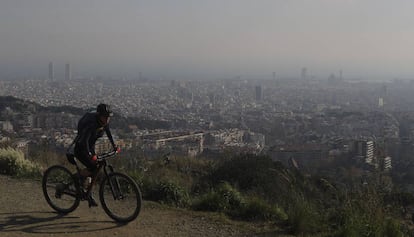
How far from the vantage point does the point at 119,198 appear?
17.8 ft

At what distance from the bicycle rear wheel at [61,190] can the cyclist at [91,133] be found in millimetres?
450

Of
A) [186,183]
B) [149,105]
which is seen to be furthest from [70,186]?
[149,105]

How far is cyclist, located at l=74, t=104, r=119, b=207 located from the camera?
5.30 metres

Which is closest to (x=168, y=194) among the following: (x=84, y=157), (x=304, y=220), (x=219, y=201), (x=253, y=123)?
(x=219, y=201)

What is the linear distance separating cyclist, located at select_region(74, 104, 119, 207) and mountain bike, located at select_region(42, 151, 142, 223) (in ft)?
0.33

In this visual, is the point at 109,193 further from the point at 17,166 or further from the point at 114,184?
the point at 17,166

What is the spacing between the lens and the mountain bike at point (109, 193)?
542 cm

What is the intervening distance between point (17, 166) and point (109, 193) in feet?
11.2

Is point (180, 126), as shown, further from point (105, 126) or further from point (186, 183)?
point (105, 126)

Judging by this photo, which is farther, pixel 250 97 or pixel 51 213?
pixel 250 97

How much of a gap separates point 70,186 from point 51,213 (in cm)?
38

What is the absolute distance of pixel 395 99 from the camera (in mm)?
66188

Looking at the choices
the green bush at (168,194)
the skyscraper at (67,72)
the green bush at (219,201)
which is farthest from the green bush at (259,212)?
the skyscraper at (67,72)

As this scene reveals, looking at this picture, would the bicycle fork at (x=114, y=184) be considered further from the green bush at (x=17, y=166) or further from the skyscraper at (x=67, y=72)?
the skyscraper at (x=67, y=72)
